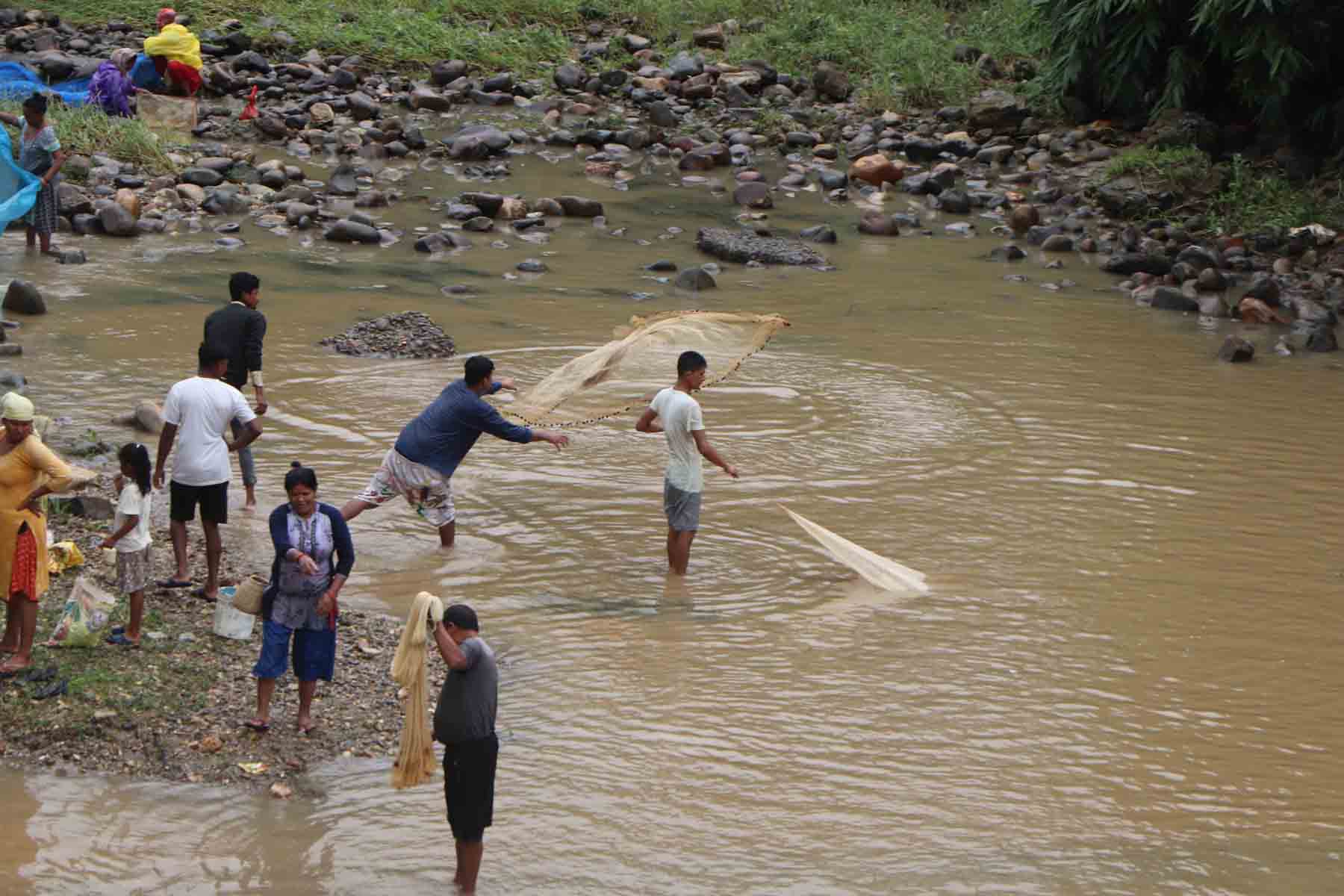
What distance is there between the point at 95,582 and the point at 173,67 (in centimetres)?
1557

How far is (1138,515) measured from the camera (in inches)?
401

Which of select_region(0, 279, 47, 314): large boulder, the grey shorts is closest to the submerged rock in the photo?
select_region(0, 279, 47, 314): large boulder

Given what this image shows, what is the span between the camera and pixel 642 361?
9.51 m

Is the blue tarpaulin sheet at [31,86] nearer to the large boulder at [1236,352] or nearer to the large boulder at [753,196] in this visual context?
the large boulder at [753,196]

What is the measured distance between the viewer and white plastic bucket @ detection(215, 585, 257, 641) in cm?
723

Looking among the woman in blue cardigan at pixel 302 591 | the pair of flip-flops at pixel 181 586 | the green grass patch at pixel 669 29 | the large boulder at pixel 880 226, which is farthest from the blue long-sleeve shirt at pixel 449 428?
the green grass patch at pixel 669 29

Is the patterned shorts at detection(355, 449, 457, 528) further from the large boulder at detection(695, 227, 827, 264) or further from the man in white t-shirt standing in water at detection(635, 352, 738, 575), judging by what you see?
the large boulder at detection(695, 227, 827, 264)

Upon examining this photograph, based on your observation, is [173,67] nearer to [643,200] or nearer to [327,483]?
[643,200]

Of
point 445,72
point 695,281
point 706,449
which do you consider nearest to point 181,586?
point 706,449

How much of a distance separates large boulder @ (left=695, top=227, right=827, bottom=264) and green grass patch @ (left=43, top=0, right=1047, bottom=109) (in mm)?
8374

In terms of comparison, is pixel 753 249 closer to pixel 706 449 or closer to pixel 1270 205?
pixel 1270 205

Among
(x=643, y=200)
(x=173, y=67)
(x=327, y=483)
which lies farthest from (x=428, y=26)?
(x=327, y=483)

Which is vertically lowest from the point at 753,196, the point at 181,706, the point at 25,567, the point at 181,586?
the point at 181,706

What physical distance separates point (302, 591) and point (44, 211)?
1019 cm
